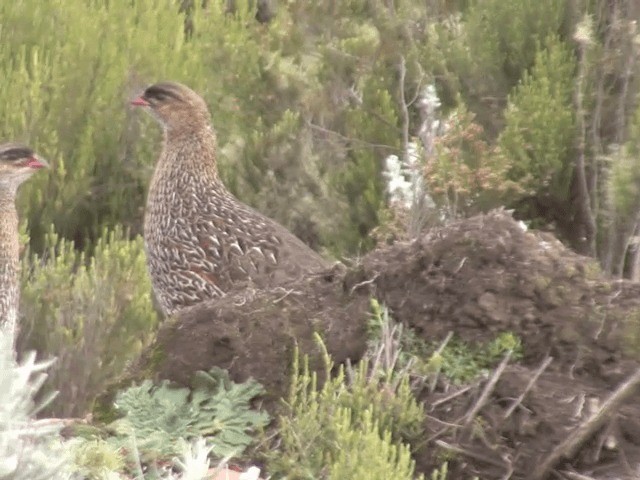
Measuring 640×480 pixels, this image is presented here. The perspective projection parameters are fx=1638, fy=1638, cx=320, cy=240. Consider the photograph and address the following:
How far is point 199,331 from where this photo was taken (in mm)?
5625

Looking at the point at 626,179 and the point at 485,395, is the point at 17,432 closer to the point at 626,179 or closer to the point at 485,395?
the point at 485,395

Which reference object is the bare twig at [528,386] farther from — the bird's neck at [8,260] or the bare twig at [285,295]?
the bird's neck at [8,260]

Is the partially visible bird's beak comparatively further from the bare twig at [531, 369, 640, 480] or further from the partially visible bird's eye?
the bare twig at [531, 369, 640, 480]

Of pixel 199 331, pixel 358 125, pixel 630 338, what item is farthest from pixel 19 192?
pixel 630 338

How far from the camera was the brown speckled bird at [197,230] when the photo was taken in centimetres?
815

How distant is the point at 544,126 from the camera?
29.5ft

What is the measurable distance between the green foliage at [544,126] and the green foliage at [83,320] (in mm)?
2173

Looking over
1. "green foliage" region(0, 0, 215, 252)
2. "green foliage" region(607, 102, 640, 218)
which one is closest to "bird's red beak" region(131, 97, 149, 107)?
"green foliage" region(0, 0, 215, 252)

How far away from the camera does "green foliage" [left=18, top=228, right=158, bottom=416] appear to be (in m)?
7.97

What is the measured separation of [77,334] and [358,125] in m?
2.83

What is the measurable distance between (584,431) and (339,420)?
75cm

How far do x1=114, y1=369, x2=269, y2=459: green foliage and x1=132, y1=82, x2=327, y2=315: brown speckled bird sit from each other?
7.36ft

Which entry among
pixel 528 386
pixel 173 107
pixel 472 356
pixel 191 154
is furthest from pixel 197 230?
pixel 528 386

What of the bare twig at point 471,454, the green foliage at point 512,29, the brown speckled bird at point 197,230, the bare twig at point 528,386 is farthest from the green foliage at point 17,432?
the green foliage at point 512,29
